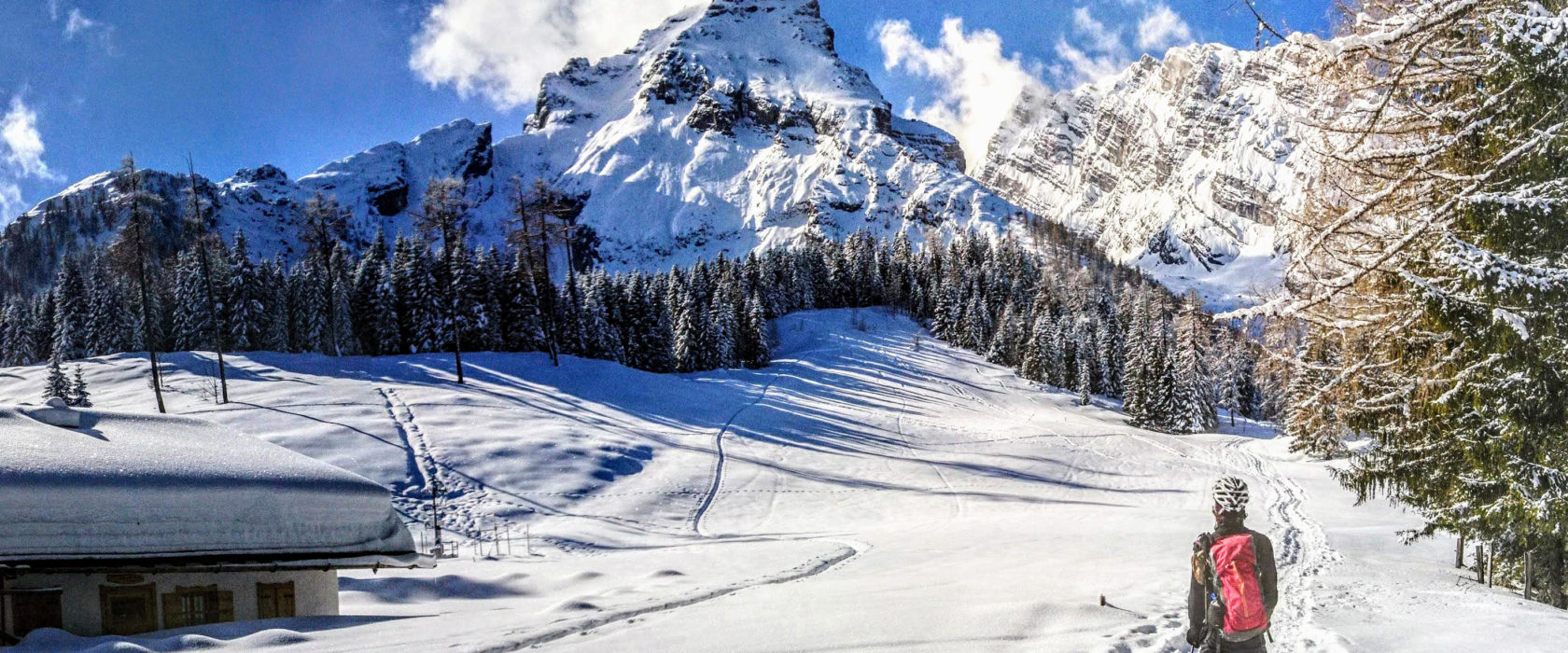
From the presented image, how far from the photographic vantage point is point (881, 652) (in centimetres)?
809

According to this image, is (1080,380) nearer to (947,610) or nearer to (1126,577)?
(1126,577)

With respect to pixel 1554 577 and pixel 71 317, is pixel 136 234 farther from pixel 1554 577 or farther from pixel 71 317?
pixel 1554 577

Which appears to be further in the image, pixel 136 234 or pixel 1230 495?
pixel 136 234

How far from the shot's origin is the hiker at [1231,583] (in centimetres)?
605

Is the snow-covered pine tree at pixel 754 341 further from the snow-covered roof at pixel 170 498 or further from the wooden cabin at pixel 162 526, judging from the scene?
the wooden cabin at pixel 162 526

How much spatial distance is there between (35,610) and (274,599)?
3075mm

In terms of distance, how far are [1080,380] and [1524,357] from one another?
69753 millimetres

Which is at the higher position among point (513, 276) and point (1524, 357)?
point (513, 276)

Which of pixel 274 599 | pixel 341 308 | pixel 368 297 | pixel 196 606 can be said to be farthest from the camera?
pixel 368 297

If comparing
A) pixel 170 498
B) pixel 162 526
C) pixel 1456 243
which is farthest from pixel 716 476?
pixel 1456 243

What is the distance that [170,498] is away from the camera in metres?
11.9

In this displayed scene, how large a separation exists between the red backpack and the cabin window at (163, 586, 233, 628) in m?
13.3

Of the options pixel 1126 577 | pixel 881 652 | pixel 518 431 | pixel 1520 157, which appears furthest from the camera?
pixel 518 431

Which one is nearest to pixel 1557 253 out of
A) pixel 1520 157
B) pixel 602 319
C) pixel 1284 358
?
pixel 1520 157
